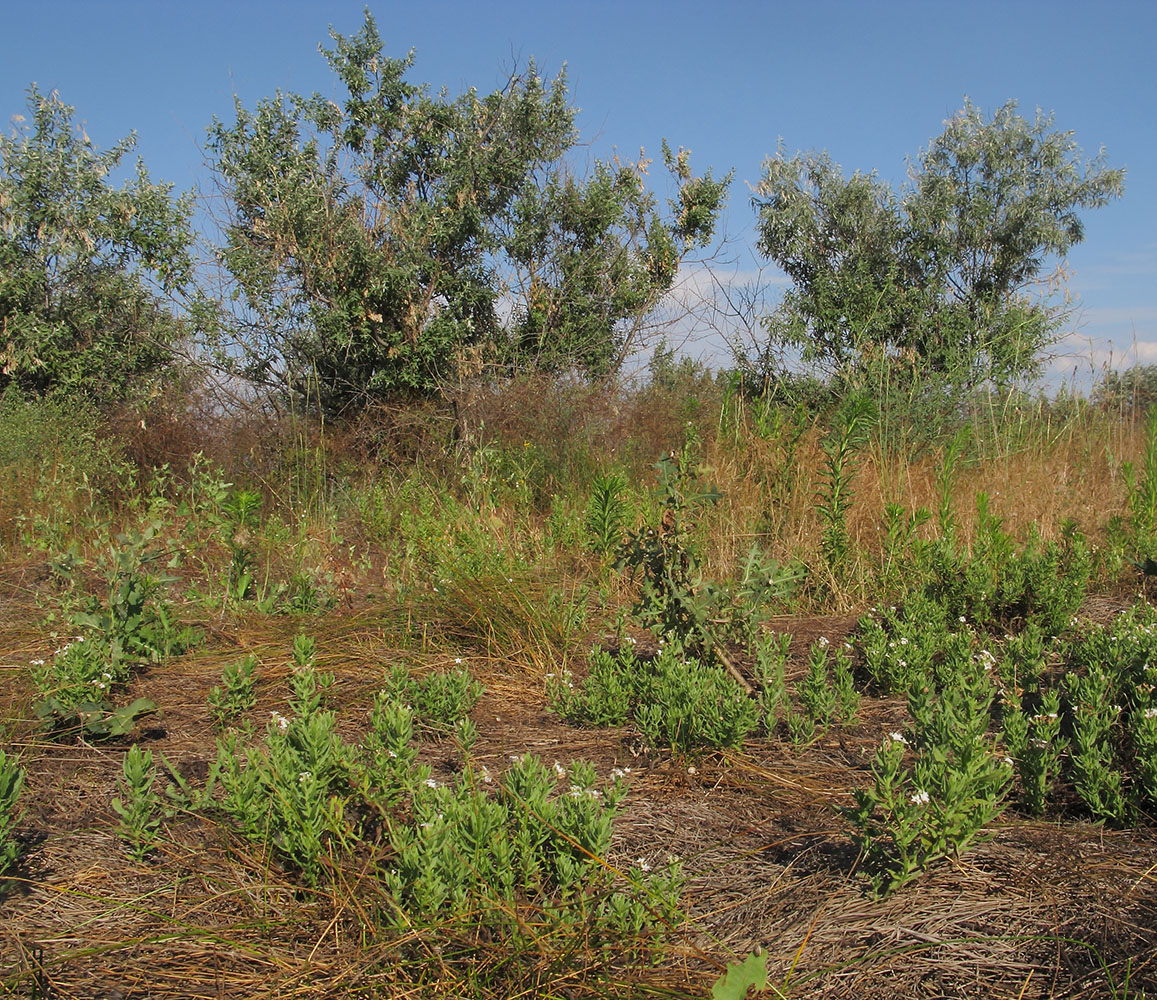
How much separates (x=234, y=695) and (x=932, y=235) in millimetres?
13244

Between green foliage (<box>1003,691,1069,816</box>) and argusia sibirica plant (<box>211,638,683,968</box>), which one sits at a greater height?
green foliage (<box>1003,691,1069,816</box>)

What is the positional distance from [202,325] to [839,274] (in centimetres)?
941

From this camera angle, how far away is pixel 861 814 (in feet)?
6.01

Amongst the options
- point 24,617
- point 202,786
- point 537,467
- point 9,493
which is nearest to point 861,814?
point 202,786

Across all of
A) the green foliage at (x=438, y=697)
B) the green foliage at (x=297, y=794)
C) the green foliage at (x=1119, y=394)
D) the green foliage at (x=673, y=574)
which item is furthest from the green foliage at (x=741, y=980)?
the green foliage at (x=1119, y=394)

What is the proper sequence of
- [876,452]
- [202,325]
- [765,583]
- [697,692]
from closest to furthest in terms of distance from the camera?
[697,692]
[765,583]
[876,452]
[202,325]

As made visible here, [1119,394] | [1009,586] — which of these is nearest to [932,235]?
[1119,394]

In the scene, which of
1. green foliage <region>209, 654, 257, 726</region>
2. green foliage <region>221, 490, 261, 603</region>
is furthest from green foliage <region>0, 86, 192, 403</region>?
green foliage <region>209, 654, 257, 726</region>

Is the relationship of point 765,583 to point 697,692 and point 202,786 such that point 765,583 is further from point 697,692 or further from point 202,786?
point 202,786

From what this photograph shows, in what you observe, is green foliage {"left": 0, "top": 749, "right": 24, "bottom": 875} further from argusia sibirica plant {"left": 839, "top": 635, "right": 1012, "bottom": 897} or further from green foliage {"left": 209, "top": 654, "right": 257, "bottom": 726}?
argusia sibirica plant {"left": 839, "top": 635, "right": 1012, "bottom": 897}

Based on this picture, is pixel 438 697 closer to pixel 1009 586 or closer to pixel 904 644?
pixel 904 644

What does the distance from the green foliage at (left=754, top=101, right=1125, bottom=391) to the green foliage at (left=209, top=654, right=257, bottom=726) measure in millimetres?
10964

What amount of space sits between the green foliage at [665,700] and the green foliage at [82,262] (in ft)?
30.3

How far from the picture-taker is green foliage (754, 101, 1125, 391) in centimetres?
1300
